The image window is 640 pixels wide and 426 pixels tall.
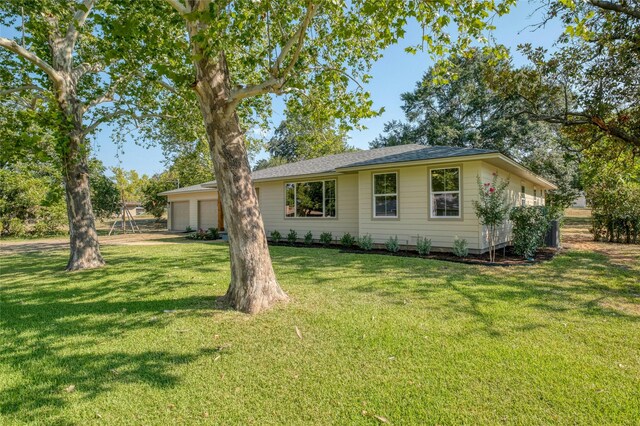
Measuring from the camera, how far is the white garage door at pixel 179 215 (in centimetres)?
2192

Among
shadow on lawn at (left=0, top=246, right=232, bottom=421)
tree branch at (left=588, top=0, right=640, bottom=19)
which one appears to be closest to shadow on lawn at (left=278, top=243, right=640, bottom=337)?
shadow on lawn at (left=0, top=246, right=232, bottom=421)

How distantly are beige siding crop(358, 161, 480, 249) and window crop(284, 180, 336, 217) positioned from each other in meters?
1.73

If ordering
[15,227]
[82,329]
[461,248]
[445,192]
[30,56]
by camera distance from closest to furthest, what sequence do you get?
[82,329], [30,56], [461,248], [445,192], [15,227]

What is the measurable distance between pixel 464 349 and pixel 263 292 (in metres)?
2.64

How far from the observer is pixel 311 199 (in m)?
13.4

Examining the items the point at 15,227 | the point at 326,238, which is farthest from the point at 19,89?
the point at 15,227

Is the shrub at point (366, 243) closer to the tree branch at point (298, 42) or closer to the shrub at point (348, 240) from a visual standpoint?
the shrub at point (348, 240)

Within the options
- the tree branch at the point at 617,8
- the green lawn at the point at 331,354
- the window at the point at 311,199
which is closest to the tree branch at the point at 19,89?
the green lawn at the point at 331,354

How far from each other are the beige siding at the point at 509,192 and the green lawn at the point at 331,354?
10.9 feet

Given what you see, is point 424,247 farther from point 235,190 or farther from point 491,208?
point 235,190

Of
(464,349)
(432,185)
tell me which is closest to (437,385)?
(464,349)

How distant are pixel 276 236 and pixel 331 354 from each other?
1025 centimetres

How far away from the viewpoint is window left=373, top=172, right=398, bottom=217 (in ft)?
35.1

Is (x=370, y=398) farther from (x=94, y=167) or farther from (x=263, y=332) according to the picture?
(x=94, y=167)
